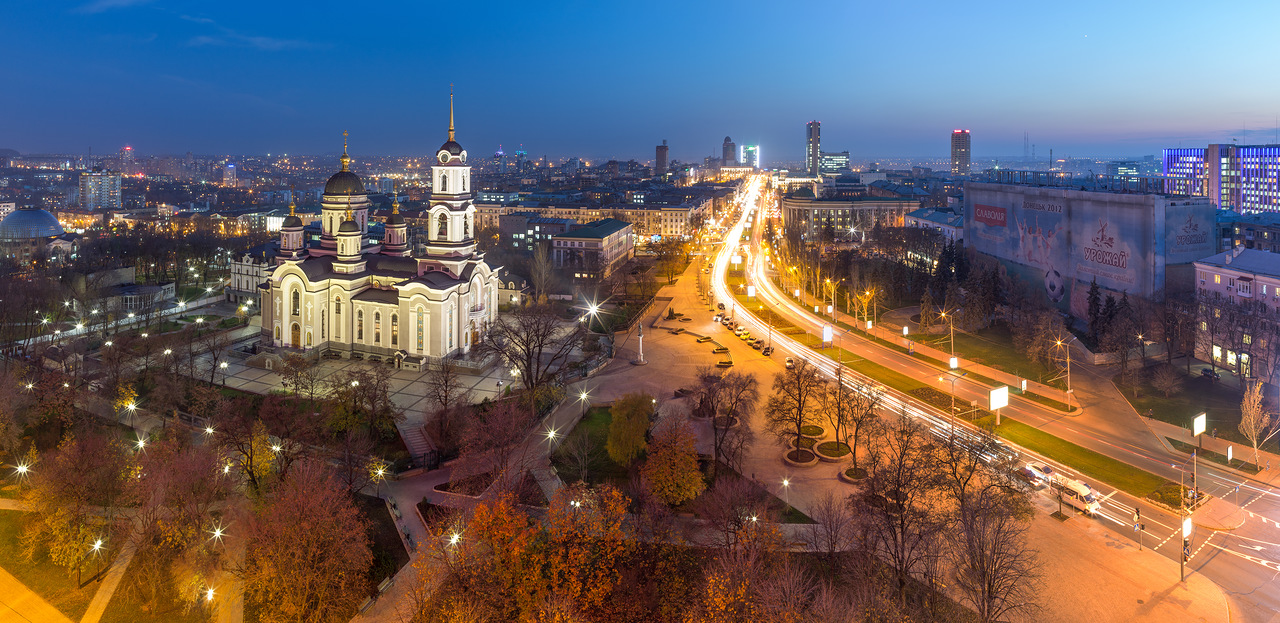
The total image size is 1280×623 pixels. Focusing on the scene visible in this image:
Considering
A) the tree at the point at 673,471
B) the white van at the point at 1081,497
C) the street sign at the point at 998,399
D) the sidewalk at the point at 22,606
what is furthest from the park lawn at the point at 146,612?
the street sign at the point at 998,399

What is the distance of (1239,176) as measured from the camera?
327 feet

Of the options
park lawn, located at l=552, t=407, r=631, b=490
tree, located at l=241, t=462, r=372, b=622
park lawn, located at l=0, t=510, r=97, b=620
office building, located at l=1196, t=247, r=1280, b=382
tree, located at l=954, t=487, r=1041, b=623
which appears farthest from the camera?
office building, located at l=1196, t=247, r=1280, b=382

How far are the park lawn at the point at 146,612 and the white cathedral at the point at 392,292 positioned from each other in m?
23.5

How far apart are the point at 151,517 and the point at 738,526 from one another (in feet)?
63.0

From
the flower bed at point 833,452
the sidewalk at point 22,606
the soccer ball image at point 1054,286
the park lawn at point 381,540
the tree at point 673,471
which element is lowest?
the sidewalk at point 22,606

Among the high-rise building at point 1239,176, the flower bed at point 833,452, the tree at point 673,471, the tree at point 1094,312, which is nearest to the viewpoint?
the tree at point 673,471

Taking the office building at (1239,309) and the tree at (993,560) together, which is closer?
the tree at (993,560)

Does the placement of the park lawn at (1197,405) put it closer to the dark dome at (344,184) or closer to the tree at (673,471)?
the tree at (673,471)

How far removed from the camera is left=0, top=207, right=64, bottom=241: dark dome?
95.7 metres

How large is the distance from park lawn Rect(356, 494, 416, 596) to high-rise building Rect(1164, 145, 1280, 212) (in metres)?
108

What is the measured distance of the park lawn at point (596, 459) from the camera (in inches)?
1179

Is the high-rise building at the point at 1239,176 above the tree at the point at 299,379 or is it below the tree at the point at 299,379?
above

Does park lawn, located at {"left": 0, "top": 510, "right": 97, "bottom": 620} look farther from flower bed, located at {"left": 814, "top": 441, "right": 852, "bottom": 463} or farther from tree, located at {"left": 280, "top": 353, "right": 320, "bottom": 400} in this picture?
flower bed, located at {"left": 814, "top": 441, "right": 852, "bottom": 463}

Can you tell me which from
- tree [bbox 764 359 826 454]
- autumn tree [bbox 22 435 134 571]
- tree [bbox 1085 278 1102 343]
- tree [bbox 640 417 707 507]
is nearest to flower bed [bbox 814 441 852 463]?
tree [bbox 764 359 826 454]
